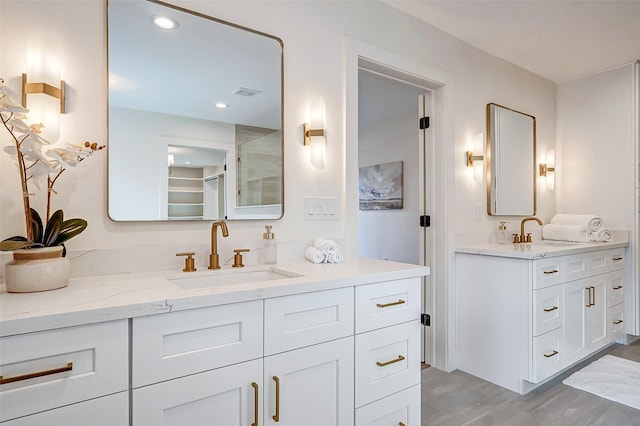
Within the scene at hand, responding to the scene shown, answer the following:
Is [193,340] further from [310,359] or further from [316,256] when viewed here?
[316,256]

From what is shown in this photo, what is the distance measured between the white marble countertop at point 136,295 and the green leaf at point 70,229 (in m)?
0.16

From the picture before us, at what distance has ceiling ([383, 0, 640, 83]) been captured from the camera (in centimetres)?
234

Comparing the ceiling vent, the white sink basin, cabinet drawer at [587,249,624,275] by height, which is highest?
the ceiling vent

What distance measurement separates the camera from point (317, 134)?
1.91 metres

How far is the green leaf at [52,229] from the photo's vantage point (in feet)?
3.86

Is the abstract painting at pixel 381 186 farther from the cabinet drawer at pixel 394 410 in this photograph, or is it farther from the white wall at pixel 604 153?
the cabinet drawer at pixel 394 410

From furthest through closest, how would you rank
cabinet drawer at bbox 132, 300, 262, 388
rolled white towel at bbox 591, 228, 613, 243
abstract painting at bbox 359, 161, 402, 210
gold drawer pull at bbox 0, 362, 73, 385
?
1. abstract painting at bbox 359, 161, 402, 210
2. rolled white towel at bbox 591, 228, 613, 243
3. cabinet drawer at bbox 132, 300, 262, 388
4. gold drawer pull at bbox 0, 362, 73, 385

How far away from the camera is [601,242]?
3086 millimetres

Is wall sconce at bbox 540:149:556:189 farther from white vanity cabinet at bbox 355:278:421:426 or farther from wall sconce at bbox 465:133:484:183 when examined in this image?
white vanity cabinet at bbox 355:278:421:426

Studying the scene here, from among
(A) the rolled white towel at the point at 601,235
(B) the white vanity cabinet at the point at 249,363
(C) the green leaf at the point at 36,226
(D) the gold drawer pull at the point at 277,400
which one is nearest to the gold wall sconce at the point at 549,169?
(A) the rolled white towel at the point at 601,235

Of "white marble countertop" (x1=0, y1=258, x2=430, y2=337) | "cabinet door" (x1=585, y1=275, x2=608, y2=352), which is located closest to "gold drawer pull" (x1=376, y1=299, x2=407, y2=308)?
"white marble countertop" (x1=0, y1=258, x2=430, y2=337)

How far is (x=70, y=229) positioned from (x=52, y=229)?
0.18ft

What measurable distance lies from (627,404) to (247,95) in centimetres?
287

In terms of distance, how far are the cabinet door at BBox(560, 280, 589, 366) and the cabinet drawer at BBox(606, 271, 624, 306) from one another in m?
0.47
